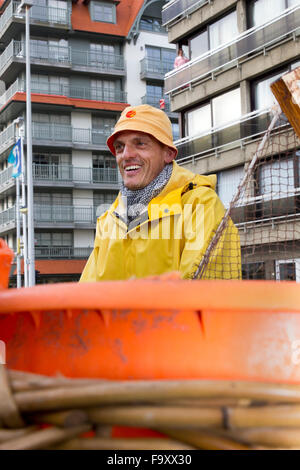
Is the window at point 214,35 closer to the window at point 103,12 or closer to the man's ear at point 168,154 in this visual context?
the window at point 103,12

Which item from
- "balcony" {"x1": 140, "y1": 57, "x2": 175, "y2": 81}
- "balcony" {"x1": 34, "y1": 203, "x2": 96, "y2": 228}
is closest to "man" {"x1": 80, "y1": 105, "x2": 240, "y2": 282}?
"balcony" {"x1": 34, "y1": 203, "x2": 96, "y2": 228}

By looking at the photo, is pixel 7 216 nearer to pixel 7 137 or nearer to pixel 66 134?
pixel 7 137

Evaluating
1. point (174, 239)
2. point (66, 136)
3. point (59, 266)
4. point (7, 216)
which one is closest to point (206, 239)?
point (174, 239)

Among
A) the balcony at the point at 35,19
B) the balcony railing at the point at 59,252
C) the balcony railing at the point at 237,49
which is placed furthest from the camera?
the balcony at the point at 35,19

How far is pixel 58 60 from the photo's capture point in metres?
35.2

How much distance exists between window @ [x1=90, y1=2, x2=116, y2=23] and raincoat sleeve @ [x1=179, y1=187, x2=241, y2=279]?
37413 mm

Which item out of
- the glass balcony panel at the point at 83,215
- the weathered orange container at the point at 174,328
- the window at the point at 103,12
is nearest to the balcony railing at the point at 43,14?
the window at the point at 103,12

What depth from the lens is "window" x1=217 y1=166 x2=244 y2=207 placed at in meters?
18.2

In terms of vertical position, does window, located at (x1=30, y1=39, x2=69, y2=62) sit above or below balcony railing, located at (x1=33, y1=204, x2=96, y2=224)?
above

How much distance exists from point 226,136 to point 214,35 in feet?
13.3

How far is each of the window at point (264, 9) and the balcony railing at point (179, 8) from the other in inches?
83.1

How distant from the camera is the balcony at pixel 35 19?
34219 millimetres

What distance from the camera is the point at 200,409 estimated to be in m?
0.71

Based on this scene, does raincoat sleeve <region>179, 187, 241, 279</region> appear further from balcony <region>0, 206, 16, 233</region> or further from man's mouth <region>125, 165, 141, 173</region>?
balcony <region>0, 206, 16, 233</region>
